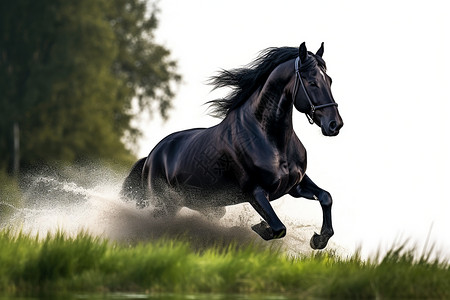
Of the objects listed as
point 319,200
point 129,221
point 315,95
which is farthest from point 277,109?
point 129,221

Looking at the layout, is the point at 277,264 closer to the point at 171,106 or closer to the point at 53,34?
the point at 53,34

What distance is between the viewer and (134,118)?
130 feet

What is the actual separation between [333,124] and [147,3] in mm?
31620

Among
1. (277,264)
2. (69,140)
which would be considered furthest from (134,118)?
(277,264)

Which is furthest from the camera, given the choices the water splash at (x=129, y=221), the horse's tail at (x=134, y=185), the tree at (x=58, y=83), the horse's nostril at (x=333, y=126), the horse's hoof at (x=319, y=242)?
the tree at (x=58, y=83)

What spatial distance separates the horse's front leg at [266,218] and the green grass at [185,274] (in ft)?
4.27

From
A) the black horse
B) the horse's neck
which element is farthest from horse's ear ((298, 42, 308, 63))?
the horse's neck

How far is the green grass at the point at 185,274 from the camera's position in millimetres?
9195

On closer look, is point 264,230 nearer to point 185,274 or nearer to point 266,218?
point 266,218

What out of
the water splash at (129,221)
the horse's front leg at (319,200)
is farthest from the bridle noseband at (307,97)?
the water splash at (129,221)

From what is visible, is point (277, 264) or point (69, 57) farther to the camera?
point (69, 57)

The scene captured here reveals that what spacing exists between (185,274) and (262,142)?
2.67 m

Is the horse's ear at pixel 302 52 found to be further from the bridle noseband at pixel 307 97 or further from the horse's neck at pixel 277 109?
the horse's neck at pixel 277 109

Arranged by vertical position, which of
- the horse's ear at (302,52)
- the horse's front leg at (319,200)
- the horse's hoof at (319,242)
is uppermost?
the horse's ear at (302,52)
